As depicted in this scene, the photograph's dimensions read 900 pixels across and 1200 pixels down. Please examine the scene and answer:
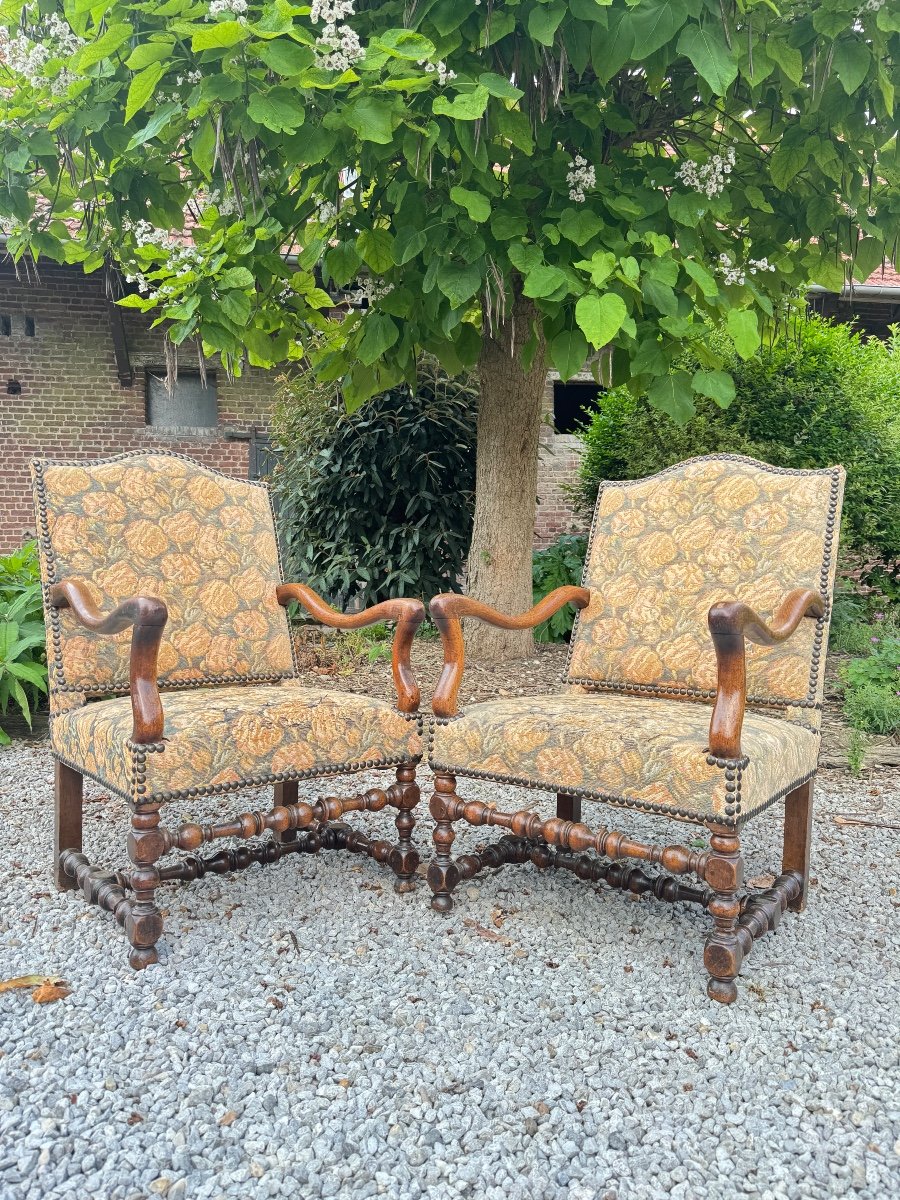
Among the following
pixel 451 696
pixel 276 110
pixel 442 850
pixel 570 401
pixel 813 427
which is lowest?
pixel 442 850

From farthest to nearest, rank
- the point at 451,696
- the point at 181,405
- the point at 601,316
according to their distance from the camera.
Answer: the point at 181,405, the point at 601,316, the point at 451,696

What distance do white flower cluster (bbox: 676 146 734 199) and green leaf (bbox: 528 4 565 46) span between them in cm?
103

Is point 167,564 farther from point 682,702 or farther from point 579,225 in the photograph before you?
point 579,225

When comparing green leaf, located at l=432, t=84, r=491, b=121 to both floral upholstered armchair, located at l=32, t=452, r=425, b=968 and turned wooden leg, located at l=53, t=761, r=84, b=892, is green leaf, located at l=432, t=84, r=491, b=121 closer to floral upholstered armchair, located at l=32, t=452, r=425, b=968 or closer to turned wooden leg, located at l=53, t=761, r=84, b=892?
floral upholstered armchair, located at l=32, t=452, r=425, b=968

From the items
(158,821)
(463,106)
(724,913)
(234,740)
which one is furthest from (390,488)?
(724,913)

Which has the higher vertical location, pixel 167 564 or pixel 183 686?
pixel 167 564

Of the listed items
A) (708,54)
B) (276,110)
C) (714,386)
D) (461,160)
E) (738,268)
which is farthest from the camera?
(738,268)

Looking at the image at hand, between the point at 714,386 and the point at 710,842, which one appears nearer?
the point at 710,842

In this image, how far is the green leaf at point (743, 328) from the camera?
332 cm

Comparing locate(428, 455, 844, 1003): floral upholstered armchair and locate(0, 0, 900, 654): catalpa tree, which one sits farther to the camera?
locate(0, 0, 900, 654): catalpa tree

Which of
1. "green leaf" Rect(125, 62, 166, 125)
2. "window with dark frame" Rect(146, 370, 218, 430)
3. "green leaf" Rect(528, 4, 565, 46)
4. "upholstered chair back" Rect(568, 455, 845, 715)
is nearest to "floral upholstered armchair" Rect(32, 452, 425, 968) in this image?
"upholstered chair back" Rect(568, 455, 845, 715)

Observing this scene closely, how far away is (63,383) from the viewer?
8789 mm

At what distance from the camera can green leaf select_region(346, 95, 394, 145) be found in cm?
262

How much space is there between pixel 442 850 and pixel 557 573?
3.93 meters
